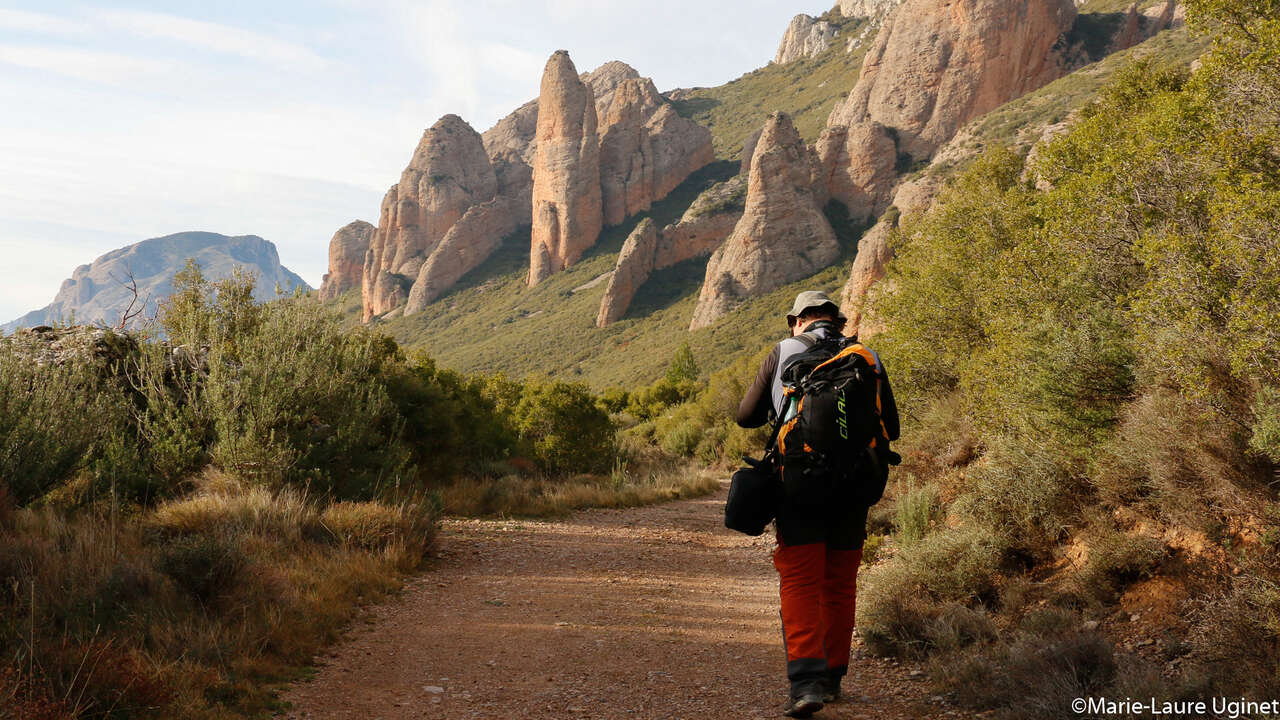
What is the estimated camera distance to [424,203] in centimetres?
11594

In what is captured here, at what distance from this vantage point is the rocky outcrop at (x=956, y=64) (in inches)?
2739

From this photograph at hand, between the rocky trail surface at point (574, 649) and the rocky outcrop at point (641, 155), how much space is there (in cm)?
10048

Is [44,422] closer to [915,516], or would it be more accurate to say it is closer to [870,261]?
[915,516]

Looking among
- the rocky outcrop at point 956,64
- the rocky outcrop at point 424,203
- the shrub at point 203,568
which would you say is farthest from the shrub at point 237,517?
the rocky outcrop at point 424,203

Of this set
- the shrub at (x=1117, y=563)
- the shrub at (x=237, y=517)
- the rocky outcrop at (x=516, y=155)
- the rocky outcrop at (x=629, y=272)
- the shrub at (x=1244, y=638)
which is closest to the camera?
the shrub at (x=1244, y=638)

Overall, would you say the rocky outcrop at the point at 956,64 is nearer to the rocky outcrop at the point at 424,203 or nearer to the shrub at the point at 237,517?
the rocky outcrop at the point at 424,203

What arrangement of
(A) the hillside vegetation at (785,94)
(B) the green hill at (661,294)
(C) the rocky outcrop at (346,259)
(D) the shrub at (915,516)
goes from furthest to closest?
1. (C) the rocky outcrop at (346,259)
2. (A) the hillside vegetation at (785,94)
3. (B) the green hill at (661,294)
4. (D) the shrub at (915,516)

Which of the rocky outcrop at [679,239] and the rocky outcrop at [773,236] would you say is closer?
the rocky outcrop at [773,236]

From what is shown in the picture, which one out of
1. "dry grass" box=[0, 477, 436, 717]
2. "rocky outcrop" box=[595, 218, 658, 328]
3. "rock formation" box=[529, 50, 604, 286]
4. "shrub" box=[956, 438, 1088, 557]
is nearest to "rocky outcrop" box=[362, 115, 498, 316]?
"rock formation" box=[529, 50, 604, 286]

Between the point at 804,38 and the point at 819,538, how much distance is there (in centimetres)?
16099

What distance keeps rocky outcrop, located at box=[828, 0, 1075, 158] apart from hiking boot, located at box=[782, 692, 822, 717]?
77.9 metres

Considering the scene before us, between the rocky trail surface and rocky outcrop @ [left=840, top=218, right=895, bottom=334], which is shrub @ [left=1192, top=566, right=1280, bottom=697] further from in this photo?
rocky outcrop @ [left=840, top=218, right=895, bottom=334]

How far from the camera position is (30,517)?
5.64 m

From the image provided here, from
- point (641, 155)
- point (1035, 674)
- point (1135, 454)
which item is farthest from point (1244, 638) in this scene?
point (641, 155)
